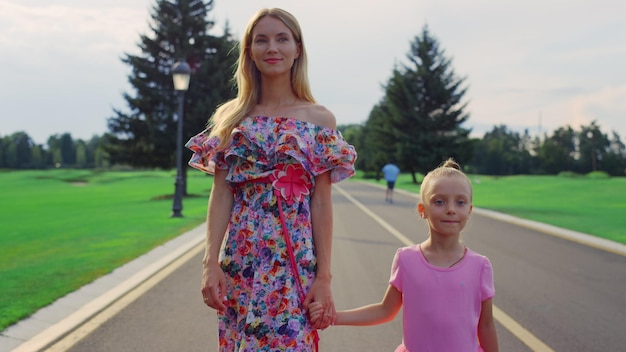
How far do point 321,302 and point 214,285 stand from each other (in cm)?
46

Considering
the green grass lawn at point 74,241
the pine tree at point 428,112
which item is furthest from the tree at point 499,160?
the green grass lawn at point 74,241

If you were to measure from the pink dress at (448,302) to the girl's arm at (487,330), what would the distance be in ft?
0.11

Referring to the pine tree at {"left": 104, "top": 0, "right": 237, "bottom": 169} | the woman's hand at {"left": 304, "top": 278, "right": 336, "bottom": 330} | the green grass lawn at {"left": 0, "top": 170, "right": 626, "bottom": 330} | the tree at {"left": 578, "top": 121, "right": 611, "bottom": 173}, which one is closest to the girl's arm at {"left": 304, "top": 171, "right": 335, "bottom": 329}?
the woman's hand at {"left": 304, "top": 278, "right": 336, "bottom": 330}

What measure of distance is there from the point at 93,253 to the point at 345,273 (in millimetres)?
4702

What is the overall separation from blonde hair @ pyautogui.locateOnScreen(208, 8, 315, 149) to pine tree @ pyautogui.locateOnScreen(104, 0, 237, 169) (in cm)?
3108

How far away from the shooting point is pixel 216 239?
8.05 feet

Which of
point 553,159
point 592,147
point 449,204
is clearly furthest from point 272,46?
point 592,147

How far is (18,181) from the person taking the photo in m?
50.2

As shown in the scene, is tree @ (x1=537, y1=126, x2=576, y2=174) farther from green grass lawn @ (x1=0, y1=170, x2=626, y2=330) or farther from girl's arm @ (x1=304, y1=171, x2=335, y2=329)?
girl's arm @ (x1=304, y1=171, x2=335, y2=329)

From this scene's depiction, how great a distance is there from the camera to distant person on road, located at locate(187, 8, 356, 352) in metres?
2.36

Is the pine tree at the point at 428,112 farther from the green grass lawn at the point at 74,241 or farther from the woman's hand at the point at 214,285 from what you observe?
the woman's hand at the point at 214,285

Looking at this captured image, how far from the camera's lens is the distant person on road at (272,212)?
7.73ft

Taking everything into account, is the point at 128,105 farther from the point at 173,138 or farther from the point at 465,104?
the point at 465,104

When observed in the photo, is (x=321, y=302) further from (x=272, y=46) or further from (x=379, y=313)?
(x=272, y=46)
